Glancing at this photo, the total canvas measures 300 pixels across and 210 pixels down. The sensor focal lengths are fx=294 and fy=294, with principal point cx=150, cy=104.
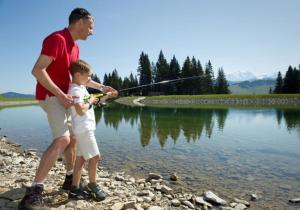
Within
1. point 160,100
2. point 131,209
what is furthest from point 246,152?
point 160,100

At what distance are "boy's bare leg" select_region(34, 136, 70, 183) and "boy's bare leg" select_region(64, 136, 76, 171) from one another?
2.07 ft

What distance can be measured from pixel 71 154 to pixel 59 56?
1905 millimetres

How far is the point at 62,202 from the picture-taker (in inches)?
202

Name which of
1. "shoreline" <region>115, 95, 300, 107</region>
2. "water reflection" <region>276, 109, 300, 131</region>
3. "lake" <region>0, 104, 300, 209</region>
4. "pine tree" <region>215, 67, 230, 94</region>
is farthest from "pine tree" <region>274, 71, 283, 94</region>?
"lake" <region>0, 104, 300, 209</region>

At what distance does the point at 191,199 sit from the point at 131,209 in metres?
2.41

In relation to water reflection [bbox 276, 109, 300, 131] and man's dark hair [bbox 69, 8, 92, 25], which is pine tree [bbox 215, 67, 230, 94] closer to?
water reflection [bbox 276, 109, 300, 131]

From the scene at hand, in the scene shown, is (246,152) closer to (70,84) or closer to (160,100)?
(70,84)

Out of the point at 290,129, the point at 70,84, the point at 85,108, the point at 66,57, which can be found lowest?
the point at 290,129

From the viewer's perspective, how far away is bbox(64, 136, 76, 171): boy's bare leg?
549cm

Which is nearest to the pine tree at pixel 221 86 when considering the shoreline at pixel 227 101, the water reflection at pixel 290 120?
the shoreline at pixel 227 101

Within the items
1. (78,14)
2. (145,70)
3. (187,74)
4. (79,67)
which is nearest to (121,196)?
(79,67)

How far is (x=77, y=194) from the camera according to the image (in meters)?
5.30

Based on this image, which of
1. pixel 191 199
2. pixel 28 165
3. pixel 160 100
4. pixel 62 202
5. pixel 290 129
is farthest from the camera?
pixel 160 100

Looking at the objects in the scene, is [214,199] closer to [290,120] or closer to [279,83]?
[290,120]
